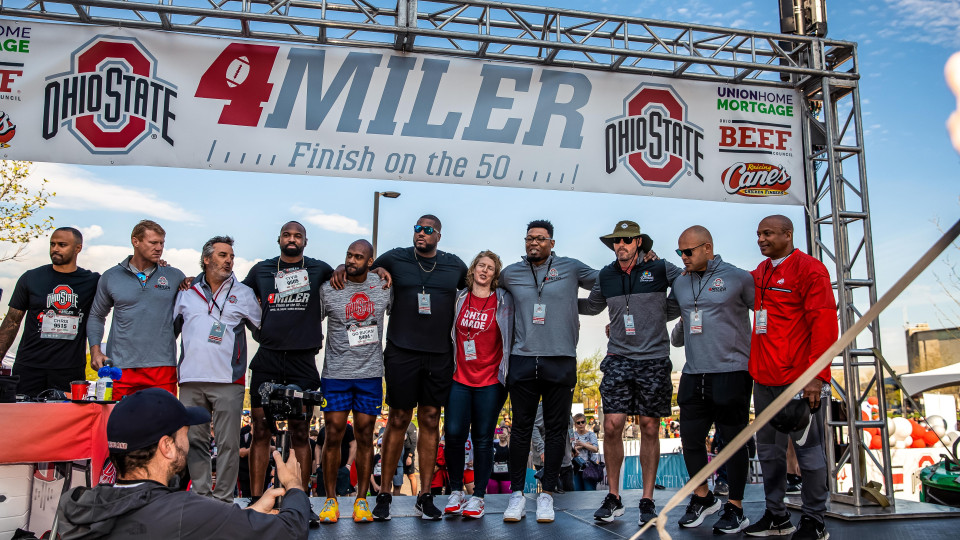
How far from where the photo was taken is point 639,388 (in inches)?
185

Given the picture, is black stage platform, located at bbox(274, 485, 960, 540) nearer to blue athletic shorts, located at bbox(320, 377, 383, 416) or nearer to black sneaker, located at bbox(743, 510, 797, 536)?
black sneaker, located at bbox(743, 510, 797, 536)

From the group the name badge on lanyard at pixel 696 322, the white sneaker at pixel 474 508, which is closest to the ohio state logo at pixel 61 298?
the white sneaker at pixel 474 508

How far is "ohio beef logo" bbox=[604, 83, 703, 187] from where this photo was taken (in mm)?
5934

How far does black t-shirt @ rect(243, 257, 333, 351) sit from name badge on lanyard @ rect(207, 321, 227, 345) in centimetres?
25

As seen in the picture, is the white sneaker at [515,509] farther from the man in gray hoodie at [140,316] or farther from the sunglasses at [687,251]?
the man in gray hoodie at [140,316]

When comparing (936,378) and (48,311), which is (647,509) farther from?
(936,378)

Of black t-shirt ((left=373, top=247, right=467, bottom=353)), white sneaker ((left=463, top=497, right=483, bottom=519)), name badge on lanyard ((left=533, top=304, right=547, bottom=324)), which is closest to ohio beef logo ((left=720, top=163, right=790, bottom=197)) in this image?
name badge on lanyard ((left=533, top=304, right=547, bottom=324))

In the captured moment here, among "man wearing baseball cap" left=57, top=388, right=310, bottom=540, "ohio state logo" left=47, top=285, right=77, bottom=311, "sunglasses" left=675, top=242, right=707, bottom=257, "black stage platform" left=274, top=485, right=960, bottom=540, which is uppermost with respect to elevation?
"sunglasses" left=675, top=242, right=707, bottom=257

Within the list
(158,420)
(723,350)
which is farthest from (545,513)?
(158,420)

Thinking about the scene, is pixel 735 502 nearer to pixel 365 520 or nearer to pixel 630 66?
pixel 365 520

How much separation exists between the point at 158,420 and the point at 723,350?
3.53 metres

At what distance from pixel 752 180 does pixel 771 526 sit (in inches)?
119

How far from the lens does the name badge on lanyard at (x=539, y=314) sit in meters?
4.87

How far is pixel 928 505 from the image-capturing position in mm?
5297
